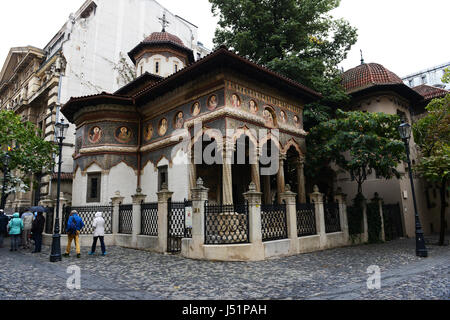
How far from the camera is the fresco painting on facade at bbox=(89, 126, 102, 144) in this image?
53.6 ft

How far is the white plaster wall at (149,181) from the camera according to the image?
15469 mm

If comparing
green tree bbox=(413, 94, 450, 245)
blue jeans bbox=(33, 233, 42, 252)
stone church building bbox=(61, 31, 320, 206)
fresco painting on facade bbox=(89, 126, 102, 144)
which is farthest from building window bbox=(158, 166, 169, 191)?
green tree bbox=(413, 94, 450, 245)

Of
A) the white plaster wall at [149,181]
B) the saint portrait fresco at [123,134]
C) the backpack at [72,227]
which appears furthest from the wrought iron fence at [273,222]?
the saint portrait fresco at [123,134]

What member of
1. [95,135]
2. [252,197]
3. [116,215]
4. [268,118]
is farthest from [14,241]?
[268,118]

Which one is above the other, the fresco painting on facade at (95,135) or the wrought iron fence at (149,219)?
the fresco painting on facade at (95,135)

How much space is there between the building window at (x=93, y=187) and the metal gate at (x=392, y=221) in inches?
591

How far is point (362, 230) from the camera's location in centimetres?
1379

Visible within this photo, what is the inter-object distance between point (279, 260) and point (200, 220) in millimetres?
2751

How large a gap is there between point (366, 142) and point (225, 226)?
26.1ft

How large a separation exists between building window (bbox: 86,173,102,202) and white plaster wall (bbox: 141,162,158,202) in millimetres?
2281

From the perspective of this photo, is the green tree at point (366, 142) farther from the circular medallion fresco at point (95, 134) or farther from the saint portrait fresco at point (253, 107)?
the circular medallion fresco at point (95, 134)

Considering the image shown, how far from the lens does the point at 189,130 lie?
13.5 meters

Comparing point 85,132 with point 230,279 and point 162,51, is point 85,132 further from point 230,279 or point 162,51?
point 230,279
